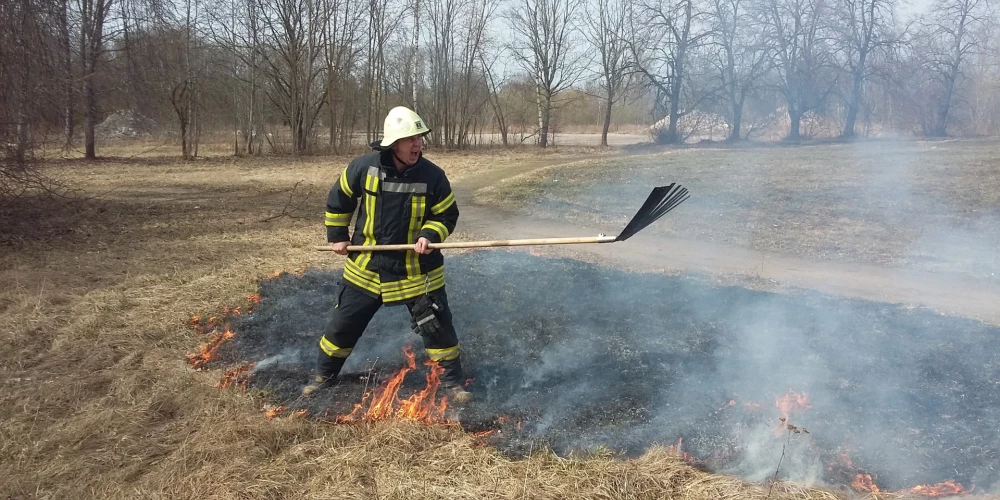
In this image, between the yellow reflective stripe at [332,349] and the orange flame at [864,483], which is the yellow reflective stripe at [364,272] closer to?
the yellow reflective stripe at [332,349]

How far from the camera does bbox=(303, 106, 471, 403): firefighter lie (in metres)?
3.50

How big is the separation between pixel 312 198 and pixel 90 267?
6.60 meters

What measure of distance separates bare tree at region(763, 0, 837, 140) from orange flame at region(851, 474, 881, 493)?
924 centimetres

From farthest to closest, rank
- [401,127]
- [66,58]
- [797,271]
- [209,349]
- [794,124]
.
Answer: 1. [794,124]
2. [66,58]
3. [797,271]
4. [209,349]
5. [401,127]

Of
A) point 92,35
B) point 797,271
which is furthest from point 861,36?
point 92,35

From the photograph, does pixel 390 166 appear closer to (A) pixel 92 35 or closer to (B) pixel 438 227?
(B) pixel 438 227

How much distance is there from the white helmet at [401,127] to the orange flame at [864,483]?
2749mm

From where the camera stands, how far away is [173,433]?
317 centimetres

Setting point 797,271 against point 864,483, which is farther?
point 797,271

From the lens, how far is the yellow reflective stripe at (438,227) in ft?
11.6

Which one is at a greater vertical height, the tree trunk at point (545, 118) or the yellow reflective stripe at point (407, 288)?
the tree trunk at point (545, 118)

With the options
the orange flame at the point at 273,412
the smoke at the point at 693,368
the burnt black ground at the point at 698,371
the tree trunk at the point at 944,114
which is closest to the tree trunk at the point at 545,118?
the tree trunk at the point at 944,114

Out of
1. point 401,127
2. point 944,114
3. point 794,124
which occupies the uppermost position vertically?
point 944,114

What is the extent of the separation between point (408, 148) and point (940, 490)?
3.12 m
